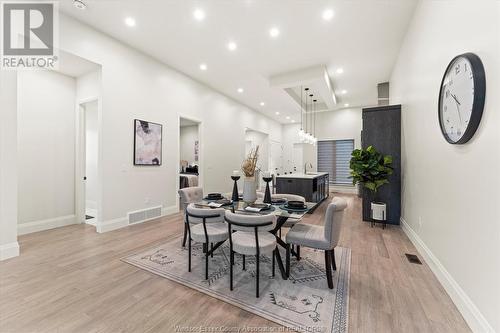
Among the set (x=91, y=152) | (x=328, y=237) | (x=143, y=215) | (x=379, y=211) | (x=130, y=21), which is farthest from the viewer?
(x=91, y=152)

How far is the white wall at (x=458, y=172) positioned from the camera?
4.74 ft

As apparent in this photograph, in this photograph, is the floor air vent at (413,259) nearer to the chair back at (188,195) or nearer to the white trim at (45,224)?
the chair back at (188,195)

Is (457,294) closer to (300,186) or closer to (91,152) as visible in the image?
(300,186)

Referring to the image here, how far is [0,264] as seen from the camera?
8.38ft

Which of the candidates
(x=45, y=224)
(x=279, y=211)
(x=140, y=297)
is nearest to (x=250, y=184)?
(x=279, y=211)

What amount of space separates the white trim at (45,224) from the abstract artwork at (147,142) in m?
1.73

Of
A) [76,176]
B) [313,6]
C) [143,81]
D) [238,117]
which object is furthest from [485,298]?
[238,117]

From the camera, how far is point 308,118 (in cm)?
970

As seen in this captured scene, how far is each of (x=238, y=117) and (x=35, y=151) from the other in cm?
546

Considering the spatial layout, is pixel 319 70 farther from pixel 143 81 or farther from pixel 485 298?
pixel 485 298

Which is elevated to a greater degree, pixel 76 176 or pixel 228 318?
pixel 76 176

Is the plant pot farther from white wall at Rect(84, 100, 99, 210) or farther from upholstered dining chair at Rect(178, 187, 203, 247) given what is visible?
white wall at Rect(84, 100, 99, 210)

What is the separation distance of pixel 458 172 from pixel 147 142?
4833 mm

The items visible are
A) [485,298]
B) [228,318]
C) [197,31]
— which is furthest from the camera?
[197,31]
